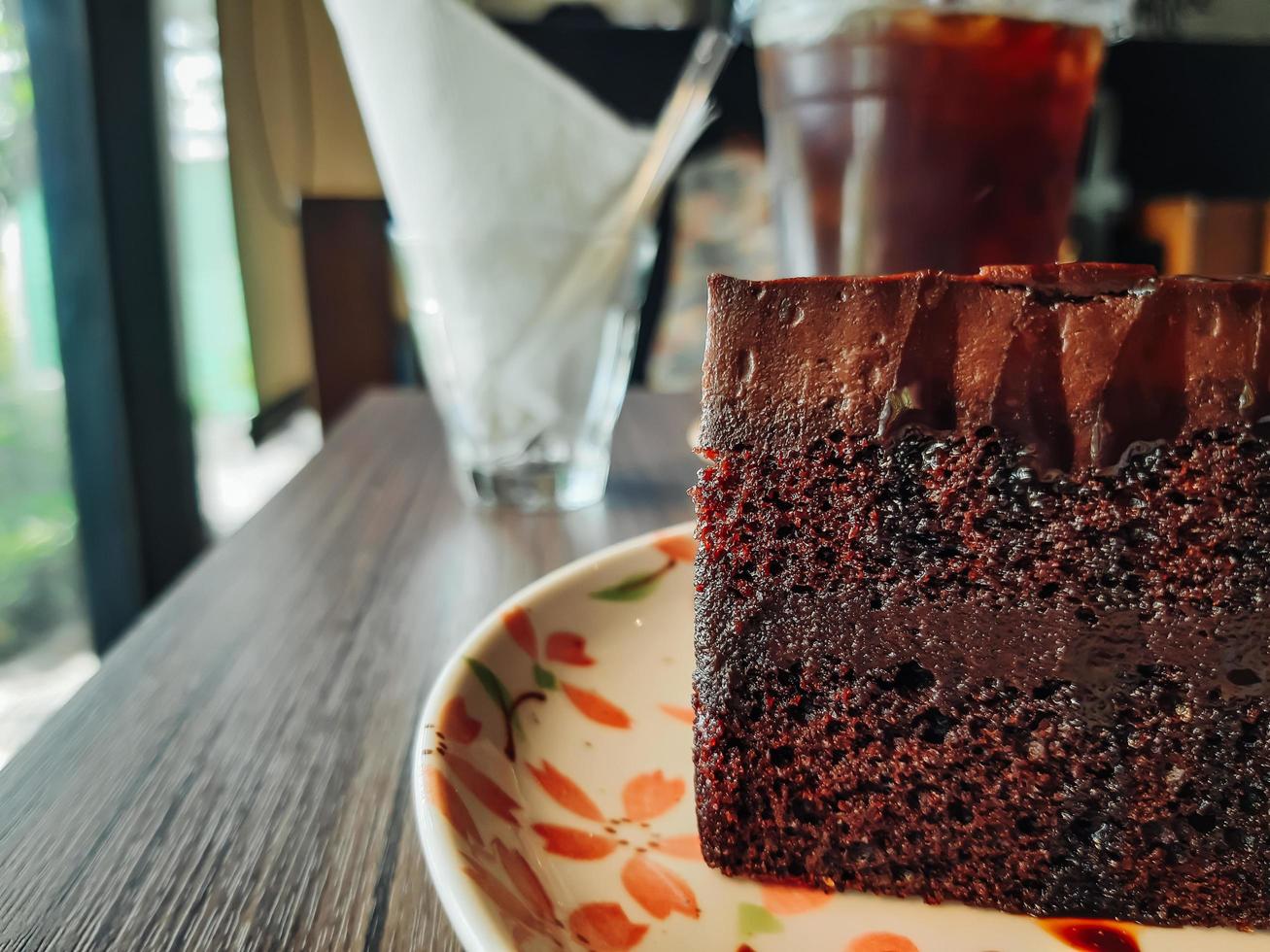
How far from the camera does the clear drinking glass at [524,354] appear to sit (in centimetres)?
88

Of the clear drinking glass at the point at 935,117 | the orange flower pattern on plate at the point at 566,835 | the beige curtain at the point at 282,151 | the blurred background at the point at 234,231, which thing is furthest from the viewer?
the beige curtain at the point at 282,151

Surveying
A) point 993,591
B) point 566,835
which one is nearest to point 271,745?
point 566,835

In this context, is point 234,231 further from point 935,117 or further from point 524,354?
point 935,117

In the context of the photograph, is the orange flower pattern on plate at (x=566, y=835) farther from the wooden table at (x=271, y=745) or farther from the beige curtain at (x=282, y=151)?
the beige curtain at (x=282, y=151)

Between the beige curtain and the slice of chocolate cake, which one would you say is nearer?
the slice of chocolate cake

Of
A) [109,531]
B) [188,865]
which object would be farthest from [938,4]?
[109,531]

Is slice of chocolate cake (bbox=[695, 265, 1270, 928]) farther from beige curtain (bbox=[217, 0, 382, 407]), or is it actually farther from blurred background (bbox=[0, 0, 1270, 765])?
beige curtain (bbox=[217, 0, 382, 407])

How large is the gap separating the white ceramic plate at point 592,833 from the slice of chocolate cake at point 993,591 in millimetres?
20

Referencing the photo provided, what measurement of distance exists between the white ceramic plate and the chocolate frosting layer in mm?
200

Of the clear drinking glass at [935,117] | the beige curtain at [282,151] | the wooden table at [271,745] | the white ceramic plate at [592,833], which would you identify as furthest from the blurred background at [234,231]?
the white ceramic plate at [592,833]

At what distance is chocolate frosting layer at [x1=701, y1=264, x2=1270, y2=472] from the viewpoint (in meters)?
0.37

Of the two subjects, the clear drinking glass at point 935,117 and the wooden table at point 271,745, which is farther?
the clear drinking glass at point 935,117

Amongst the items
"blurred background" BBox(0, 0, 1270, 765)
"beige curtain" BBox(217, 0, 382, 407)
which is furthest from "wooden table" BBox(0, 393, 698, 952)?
"beige curtain" BBox(217, 0, 382, 407)

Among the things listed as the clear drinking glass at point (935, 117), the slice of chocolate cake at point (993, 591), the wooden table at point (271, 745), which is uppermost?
the clear drinking glass at point (935, 117)
